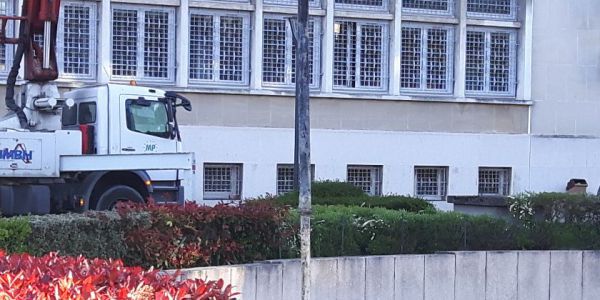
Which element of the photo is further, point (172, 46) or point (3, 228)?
point (172, 46)

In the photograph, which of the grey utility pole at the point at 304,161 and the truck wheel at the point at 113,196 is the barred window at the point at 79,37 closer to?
the truck wheel at the point at 113,196

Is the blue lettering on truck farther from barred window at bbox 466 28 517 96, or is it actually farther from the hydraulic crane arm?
barred window at bbox 466 28 517 96

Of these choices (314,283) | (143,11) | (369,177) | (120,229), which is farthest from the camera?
(369,177)

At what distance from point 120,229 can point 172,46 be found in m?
15.9

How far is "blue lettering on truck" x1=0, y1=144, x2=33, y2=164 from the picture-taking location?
783 inches

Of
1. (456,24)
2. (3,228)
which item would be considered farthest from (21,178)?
(456,24)

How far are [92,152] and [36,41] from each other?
2.62 meters

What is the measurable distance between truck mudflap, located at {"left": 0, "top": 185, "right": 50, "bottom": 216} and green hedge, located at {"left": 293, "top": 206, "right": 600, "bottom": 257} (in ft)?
20.5

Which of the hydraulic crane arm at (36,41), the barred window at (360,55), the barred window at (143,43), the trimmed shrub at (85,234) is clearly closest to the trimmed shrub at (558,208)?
the trimmed shrub at (85,234)

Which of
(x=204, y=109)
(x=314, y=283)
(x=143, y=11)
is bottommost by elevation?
(x=314, y=283)

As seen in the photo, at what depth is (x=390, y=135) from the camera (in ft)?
95.1

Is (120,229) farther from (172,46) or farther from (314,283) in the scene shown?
(172,46)

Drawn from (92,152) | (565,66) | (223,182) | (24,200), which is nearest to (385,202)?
(92,152)

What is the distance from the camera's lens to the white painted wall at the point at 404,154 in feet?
90.2
